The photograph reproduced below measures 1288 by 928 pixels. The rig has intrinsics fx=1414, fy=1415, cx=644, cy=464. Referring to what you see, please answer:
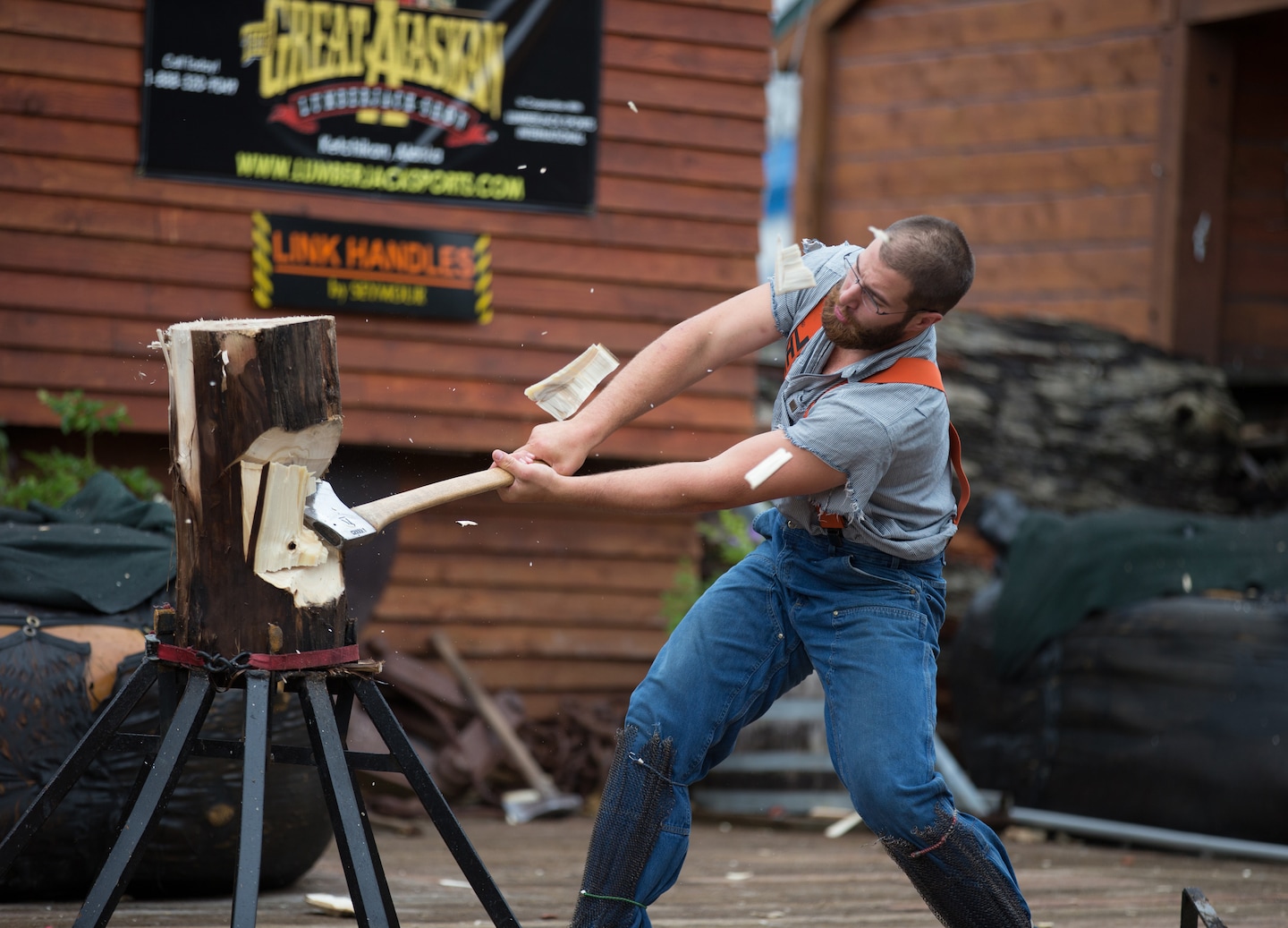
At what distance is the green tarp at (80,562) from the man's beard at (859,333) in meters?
2.15

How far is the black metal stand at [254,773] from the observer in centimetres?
258

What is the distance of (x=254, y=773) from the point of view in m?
2.63

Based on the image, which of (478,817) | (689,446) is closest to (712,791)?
(478,817)

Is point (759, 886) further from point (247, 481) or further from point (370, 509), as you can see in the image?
point (247, 481)

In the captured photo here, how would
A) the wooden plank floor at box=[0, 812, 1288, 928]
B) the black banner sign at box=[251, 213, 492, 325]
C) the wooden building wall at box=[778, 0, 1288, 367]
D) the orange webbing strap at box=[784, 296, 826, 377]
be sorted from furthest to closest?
the wooden building wall at box=[778, 0, 1288, 367] < the black banner sign at box=[251, 213, 492, 325] < the wooden plank floor at box=[0, 812, 1288, 928] < the orange webbing strap at box=[784, 296, 826, 377]

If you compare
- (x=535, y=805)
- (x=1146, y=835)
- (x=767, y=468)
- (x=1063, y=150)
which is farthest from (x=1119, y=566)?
(x=1063, y=150)

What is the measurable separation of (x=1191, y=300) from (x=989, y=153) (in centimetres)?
177

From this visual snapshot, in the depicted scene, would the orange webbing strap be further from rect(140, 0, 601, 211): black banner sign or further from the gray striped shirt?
rect(140, 0, 601, 211): black banner sign

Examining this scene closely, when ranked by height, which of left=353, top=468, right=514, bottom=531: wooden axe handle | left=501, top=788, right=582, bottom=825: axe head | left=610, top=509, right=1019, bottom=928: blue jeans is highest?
left=353, top=468, right=514, bottom=531: wooden axe handle

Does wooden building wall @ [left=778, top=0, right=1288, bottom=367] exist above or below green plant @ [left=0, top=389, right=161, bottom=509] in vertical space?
above

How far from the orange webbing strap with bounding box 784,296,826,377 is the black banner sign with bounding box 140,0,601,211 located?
3770mm

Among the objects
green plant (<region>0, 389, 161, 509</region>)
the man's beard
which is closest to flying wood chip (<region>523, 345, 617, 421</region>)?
the man's beard

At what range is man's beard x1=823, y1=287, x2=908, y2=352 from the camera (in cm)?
293

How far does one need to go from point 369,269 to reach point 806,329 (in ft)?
12.6
